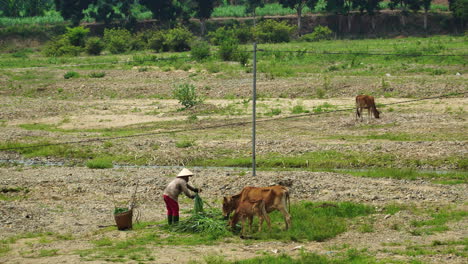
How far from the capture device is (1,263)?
16.3 meters

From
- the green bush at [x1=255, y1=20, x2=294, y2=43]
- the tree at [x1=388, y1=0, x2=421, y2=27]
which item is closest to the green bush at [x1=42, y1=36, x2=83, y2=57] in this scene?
the green bush at [x1=255, y1=20, x2=294, y2=43]

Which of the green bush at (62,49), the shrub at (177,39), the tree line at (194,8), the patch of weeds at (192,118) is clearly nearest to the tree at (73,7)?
the tree line at (194,8)

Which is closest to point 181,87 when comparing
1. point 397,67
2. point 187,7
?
point 397,67

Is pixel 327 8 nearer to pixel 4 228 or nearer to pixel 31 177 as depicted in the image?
pixel 31 177

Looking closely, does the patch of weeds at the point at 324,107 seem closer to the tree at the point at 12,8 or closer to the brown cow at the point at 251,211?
the brown cow at the point at 251,211

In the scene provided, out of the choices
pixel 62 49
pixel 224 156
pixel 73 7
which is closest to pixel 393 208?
pixel 224 156

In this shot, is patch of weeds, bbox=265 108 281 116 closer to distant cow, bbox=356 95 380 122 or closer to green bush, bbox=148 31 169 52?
distant cow, bbox=356 95 380 122

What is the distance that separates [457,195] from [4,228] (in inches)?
493

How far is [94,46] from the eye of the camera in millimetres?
68250

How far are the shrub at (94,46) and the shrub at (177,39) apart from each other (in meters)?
6.15

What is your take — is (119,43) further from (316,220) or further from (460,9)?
(316,220)

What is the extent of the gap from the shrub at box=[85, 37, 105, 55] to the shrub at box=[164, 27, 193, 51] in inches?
242

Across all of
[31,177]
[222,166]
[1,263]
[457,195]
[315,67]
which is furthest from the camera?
[315,67]

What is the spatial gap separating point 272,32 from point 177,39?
36.7 ft
